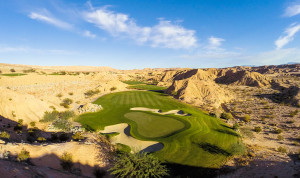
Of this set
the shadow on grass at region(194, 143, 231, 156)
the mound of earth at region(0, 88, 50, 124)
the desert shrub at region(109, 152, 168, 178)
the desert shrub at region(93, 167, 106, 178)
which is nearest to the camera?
the desert shrub at region(109, 152, 168, 178)

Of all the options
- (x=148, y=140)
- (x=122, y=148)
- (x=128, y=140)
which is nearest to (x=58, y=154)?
(x=122, y=148)

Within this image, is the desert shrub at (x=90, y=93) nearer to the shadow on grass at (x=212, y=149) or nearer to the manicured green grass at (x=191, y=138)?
the manicured green grass at (x=191, y=138)

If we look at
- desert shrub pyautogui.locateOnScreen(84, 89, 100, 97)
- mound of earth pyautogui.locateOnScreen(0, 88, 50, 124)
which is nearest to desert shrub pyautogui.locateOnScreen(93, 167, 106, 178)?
mound of earth pyautogui.locateOnScreen(0, 88, 50, 124)

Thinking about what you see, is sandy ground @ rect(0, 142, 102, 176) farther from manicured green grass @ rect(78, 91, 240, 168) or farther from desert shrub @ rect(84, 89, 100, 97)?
desert shrub @ rect(84, 89, 100, 97)

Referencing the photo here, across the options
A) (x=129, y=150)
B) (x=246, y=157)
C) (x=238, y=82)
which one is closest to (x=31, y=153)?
(x=129, y=150)

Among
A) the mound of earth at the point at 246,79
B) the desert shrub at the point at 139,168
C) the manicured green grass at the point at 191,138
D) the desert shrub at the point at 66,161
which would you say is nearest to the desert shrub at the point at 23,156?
the desert shrub at the point at 66,161

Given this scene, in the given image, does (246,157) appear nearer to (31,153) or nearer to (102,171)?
(102,171)
